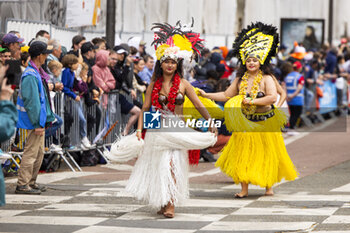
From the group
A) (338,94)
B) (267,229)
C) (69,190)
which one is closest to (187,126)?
(267,229)

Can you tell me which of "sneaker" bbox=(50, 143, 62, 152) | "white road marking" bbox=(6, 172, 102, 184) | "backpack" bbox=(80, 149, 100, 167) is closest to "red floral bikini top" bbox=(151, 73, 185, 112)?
"white road marking" bbox=(6, 172, 102, 184)

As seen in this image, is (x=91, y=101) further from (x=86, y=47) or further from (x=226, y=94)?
(x=226, y=94)

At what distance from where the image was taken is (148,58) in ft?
61.1

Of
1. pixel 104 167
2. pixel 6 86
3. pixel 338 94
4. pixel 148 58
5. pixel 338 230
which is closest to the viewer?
pixel 6 86

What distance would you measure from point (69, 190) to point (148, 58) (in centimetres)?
714

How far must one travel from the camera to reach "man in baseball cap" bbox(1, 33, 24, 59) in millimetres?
12906

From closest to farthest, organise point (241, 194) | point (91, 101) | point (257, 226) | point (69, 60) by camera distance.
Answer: point (257, 226) → point (241, 194) → point (69, 60) → point (91, 101)

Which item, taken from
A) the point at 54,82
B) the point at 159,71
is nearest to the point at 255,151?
the point at 159,71

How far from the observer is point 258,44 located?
1143 cm

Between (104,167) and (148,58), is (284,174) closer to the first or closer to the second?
(104,167)

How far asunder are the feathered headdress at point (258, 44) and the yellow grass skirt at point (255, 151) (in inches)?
23.5

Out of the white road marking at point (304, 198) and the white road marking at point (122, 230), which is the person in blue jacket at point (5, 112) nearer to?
the white road marking at point (122, 230)

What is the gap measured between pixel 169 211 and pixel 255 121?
2.28m

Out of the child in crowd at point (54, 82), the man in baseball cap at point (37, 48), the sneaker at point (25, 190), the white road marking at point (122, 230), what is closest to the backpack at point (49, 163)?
the child in crowd at point (54, 82)
